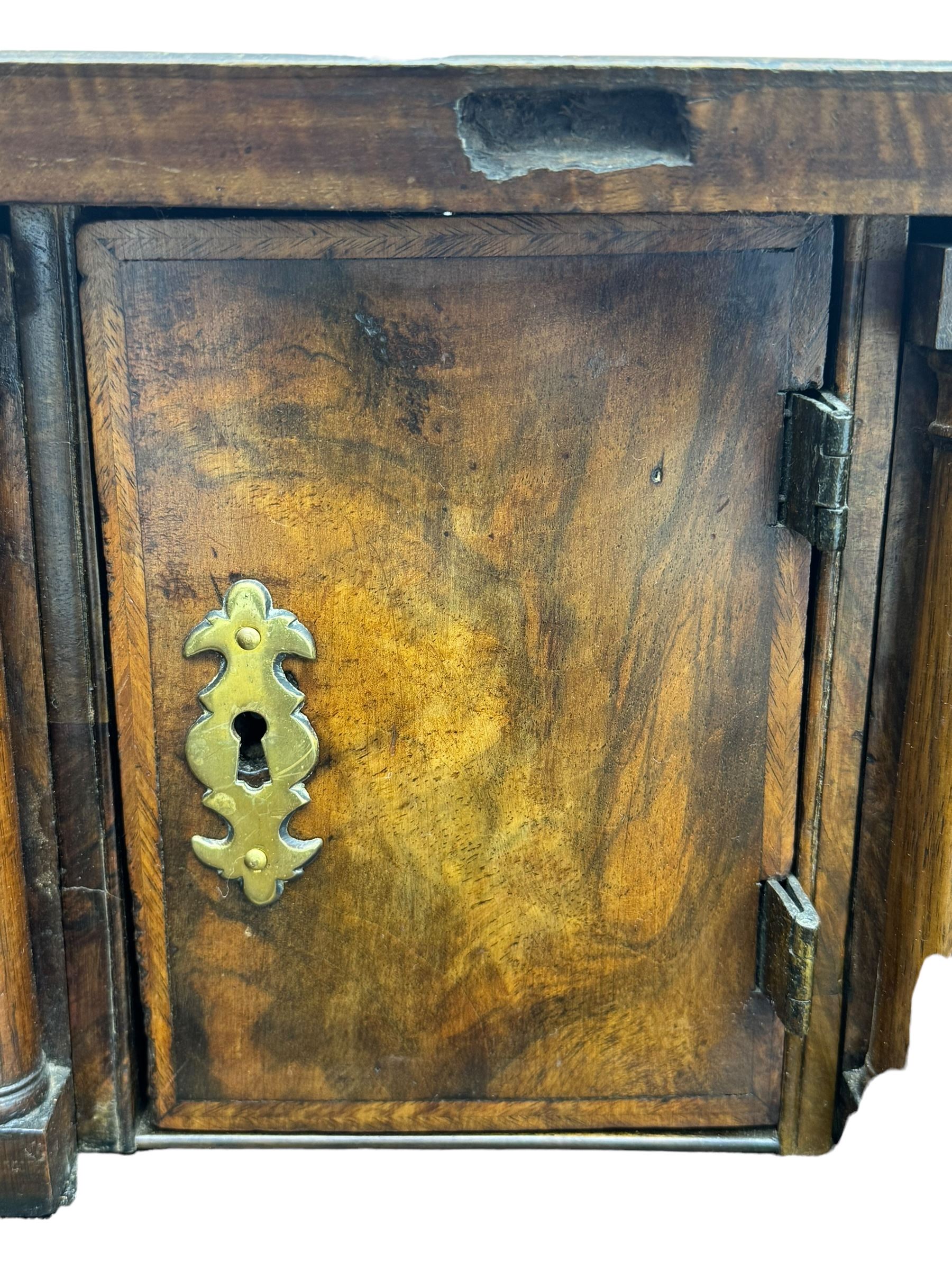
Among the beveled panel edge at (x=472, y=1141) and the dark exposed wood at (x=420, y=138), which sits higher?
the dark exposed wood at (x=420, y=138)

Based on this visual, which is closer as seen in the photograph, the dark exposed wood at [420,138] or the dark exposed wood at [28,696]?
the dark exposed wood at [420,138]

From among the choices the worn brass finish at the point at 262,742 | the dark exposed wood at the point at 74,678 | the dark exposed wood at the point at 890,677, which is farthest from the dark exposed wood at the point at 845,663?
the dark exposed wood at the point at 74,678

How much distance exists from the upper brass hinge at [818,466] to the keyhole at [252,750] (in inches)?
17.7

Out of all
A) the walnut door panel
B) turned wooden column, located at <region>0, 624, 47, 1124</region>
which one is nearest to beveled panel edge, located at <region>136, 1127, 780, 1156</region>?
the walnut door panel

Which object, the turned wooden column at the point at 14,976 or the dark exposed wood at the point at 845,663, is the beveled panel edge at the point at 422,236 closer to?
the dark exposed wood at the point at 845,663

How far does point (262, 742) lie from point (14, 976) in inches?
10.4

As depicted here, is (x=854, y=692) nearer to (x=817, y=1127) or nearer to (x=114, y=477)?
(x=817, y=1127)

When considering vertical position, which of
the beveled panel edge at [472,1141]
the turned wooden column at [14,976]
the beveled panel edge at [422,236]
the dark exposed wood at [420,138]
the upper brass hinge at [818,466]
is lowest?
the beveled panel edge at [472,1141]

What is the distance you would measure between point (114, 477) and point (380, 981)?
0.46 metres

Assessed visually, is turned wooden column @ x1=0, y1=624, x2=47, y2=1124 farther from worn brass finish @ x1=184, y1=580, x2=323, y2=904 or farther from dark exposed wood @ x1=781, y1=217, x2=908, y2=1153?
dark exposed wood @ x1=781, y1=217, x2=908, y2=1153

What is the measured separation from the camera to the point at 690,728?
42.6 inches

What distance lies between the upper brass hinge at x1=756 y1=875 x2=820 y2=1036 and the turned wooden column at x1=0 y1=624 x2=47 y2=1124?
0.59 meters

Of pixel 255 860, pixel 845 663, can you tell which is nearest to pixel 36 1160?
pixel 255 860

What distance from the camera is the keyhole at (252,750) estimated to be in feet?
3.56
